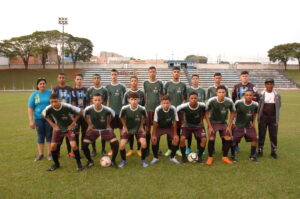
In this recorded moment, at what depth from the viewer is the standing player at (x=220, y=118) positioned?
524 centimetres

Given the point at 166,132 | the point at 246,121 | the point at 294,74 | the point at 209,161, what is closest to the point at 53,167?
the point at 166,132

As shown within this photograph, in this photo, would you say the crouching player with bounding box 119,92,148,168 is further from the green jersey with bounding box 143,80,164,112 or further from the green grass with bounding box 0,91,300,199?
the green jersey with bounding box 143,80,164,112

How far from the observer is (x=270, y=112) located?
556 cm

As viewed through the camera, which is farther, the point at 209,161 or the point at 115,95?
the point at 115,95

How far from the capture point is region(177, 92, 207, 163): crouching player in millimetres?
5246

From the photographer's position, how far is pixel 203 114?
5.44m

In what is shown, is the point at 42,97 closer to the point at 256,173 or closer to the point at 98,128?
the point at 98,128

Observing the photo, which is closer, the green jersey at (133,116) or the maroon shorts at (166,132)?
the green jersey at (133,116)

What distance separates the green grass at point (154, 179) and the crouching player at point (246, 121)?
1.46 ft

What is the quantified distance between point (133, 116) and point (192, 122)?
1424 mm

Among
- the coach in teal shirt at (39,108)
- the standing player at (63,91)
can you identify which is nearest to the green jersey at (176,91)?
the standing player at (63,91)

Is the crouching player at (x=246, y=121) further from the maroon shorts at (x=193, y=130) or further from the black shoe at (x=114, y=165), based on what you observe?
the black shoe at (x=114, y=165)

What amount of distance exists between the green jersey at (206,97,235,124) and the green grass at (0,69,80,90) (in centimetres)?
3688

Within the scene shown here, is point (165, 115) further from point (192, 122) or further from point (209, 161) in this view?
point (209, 161)
